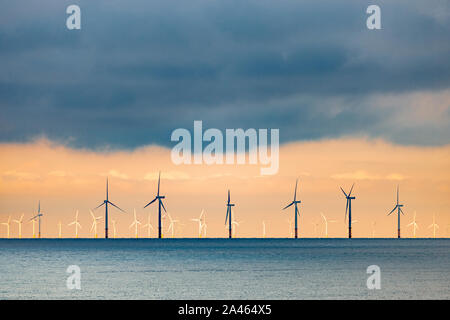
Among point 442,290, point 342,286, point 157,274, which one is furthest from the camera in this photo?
point 157,274

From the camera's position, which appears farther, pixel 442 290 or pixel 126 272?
pixel 126 272

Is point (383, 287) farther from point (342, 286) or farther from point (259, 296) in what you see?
point (259, 296)

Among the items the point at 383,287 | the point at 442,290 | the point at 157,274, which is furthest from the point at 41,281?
the point at 442,290

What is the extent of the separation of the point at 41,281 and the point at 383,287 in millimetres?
45983
